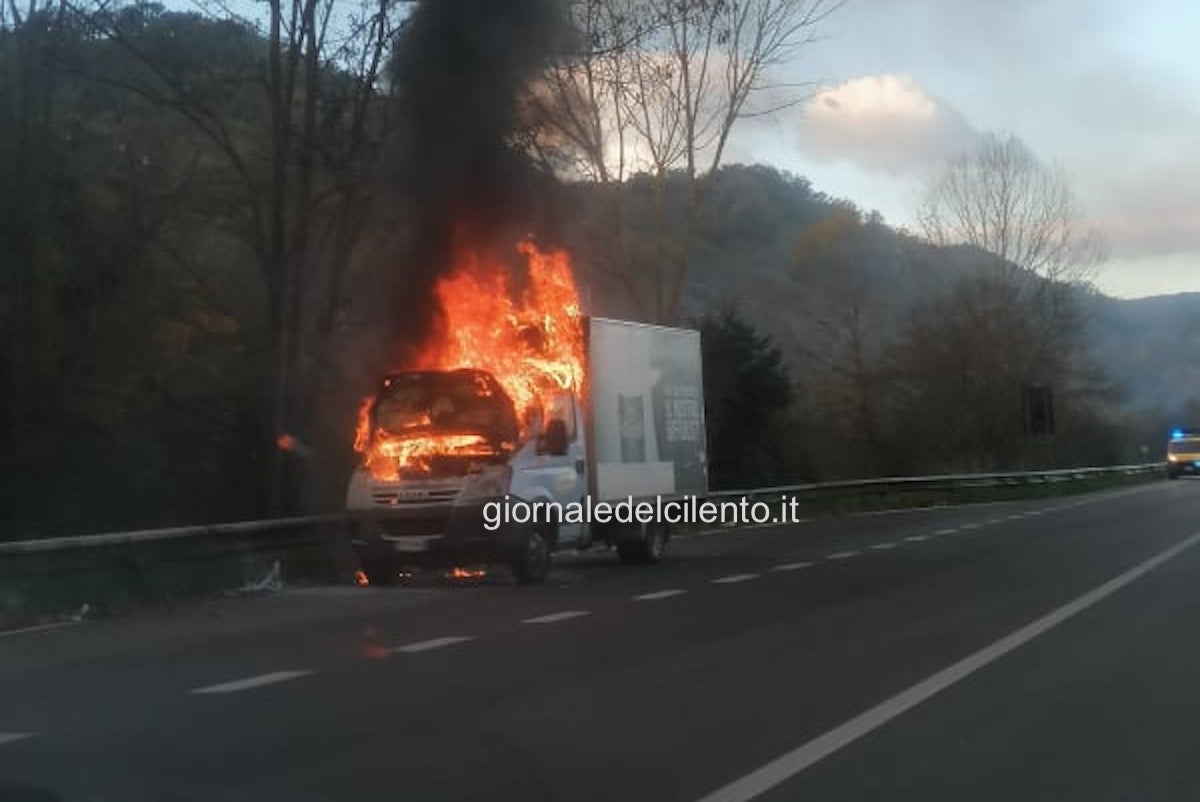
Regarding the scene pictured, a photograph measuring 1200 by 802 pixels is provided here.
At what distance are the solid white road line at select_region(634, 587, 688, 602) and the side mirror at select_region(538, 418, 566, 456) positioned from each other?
2.24m

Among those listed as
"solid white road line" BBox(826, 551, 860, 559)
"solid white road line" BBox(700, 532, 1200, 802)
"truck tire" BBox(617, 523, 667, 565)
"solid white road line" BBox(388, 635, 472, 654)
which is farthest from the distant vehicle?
"solid white road line" BBox(388, 635, 472, 654)

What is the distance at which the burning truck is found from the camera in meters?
17.1

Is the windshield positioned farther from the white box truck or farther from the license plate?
the license plate

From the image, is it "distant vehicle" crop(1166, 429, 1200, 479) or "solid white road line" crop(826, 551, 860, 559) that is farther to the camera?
"distant vehicle" crop(1166, 429, 1200, 479)

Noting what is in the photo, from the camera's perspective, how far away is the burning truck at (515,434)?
17.1 m

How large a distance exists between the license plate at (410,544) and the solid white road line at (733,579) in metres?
3.37

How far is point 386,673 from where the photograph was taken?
10844 millimetres

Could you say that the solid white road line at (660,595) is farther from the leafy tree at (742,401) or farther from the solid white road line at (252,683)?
the leafy tree at (742,401)

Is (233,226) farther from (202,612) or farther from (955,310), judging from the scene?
(955,310)

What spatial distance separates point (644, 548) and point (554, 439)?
356 centimetres

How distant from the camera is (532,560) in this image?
693 inches

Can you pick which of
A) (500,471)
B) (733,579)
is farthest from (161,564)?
(733,579)

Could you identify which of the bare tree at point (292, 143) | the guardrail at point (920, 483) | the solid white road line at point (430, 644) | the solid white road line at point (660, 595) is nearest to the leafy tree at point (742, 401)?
the guardrail at point (920, 483)

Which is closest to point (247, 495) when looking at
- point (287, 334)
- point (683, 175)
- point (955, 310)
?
point (287, 334)
